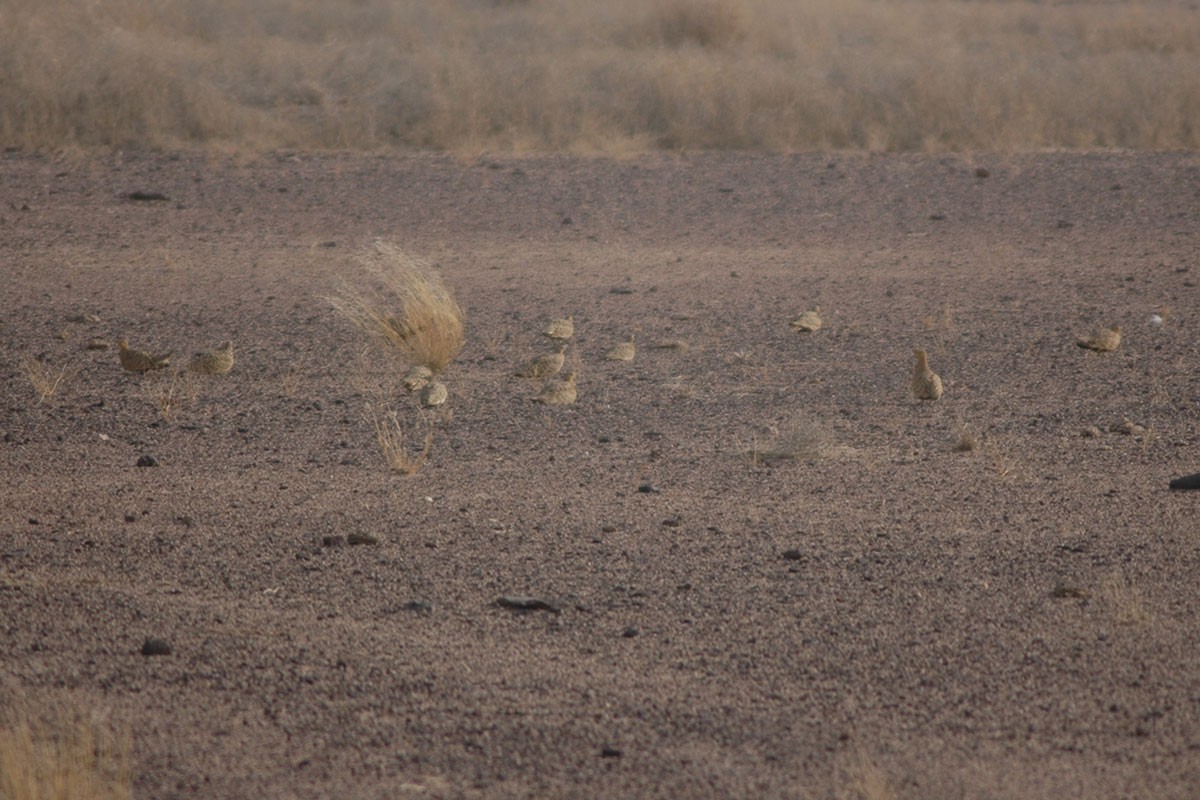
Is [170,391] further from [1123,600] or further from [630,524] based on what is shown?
[1123,600]

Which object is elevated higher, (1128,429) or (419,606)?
(419,606)

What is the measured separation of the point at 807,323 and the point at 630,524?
3410mm

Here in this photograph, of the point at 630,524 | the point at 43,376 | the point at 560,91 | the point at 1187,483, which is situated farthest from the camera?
the point at 560,91

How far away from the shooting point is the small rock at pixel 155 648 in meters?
3.98

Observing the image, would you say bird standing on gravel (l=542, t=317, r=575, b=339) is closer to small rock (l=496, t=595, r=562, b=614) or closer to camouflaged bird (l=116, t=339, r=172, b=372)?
camouflaged bird (l=116, t=339, r=172, b=372)

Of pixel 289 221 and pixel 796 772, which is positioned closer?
pixel 796 772

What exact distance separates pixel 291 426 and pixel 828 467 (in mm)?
2688

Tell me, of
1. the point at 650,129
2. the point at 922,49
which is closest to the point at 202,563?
the point at 650,129

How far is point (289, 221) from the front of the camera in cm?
1105

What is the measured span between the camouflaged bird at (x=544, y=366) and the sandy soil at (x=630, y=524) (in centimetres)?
11

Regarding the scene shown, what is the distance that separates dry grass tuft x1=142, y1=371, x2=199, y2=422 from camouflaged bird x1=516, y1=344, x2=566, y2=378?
1822mm

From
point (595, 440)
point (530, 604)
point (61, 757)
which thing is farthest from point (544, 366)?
point (61, 757)

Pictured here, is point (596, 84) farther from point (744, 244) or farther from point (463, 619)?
point (463, 619)

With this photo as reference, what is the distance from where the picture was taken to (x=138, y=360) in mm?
7227
